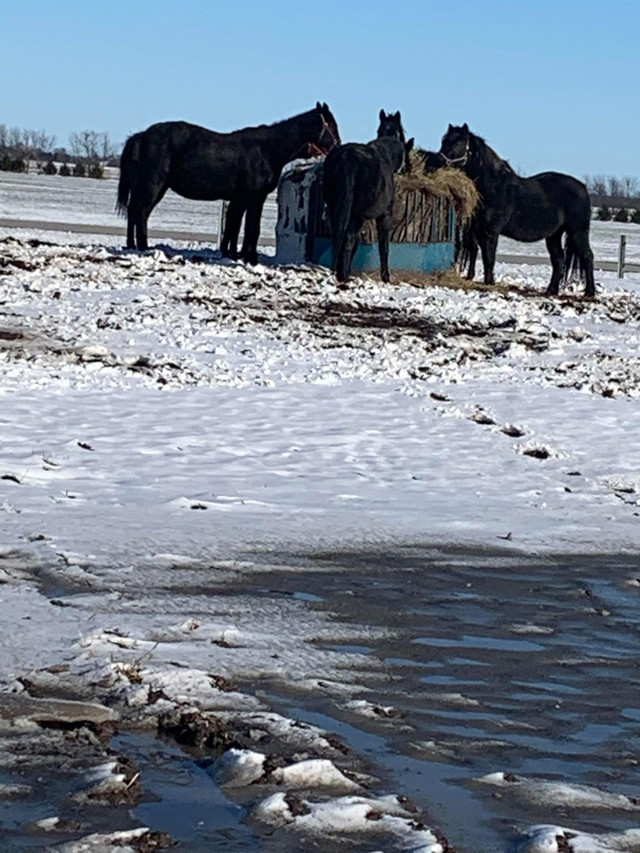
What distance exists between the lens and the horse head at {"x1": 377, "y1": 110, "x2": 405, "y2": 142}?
69.5ft

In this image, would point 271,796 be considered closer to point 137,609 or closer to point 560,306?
point 137,609

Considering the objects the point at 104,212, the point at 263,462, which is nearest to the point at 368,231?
the point at 263,462

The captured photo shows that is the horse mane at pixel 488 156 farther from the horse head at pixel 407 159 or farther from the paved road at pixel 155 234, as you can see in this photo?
the paved road at pixel 155 234

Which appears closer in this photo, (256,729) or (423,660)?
(256,729)

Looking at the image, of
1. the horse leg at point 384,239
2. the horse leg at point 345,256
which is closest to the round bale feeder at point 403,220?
the horse leg at point 384,239

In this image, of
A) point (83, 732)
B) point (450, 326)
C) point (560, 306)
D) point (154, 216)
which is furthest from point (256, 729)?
point (154, 216)

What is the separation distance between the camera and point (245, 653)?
16.9 ft

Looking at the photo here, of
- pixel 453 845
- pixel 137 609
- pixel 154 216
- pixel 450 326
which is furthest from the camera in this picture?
pixel 154 216

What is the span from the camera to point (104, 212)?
41281 mm

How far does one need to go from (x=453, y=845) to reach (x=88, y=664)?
1.72m

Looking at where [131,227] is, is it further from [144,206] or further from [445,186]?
[445,186]

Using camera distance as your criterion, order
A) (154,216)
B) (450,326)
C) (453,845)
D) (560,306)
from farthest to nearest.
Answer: (154,216) → (560,306) → (450,326) → (453,845)

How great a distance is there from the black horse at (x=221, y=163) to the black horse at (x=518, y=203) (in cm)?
203

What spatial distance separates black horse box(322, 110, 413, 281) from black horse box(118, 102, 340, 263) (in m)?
1.88
